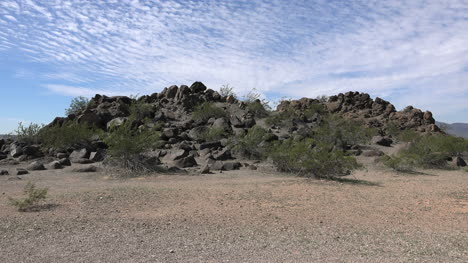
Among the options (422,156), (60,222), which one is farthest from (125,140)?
(422,156)

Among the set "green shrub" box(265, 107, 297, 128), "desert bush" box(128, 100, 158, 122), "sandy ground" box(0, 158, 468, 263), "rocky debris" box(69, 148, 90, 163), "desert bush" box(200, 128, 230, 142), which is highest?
"desert bush" box(128, 100, 158, 122)

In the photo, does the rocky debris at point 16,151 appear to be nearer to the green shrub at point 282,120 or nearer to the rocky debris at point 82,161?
the rocky debris at point 82,161

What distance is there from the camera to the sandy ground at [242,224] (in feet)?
19.9

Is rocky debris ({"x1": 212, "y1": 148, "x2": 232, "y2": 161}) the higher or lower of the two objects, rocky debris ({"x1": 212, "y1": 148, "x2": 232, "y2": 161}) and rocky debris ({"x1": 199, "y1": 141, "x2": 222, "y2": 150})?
the lower

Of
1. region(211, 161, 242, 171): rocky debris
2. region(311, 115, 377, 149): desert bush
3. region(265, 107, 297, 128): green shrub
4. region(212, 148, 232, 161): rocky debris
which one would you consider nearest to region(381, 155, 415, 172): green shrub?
region(211, 161, 242, 171): rocky debris

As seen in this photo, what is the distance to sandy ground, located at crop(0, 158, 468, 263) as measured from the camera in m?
6.06

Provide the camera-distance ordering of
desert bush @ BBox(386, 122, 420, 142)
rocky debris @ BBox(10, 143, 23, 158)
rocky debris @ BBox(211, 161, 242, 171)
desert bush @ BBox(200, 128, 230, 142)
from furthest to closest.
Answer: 1. desert bush @ BBox(386, 122, 420, 142)
2. desert bush @ BBox(200, 128, 230, 142)
3. rocky debris @ BBox(10, 143, 23, 158)
4. rocky debris @ BBox(211, 161, 242, 171)

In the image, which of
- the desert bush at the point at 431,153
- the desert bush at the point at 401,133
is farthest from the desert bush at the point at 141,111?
the desert bush at the point at 431,153

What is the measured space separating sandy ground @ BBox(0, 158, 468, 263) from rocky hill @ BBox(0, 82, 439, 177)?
7.05 meters

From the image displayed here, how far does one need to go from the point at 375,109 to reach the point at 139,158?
132 ft

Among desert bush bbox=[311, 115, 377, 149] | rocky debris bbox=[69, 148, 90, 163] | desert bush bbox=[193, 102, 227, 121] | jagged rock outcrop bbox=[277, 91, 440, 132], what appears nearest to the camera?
rocky debris bbox=[69, 148, 90, 163]

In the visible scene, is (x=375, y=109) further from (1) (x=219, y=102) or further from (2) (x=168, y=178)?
(2) (x=168, y=178)

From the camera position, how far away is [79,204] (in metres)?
10.1

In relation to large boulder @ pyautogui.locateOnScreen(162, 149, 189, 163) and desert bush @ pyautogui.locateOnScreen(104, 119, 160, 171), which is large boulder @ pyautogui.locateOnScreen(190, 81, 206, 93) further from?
desert bush @ pyautogui.locateOnScreen(104, 119, 160, 171)
